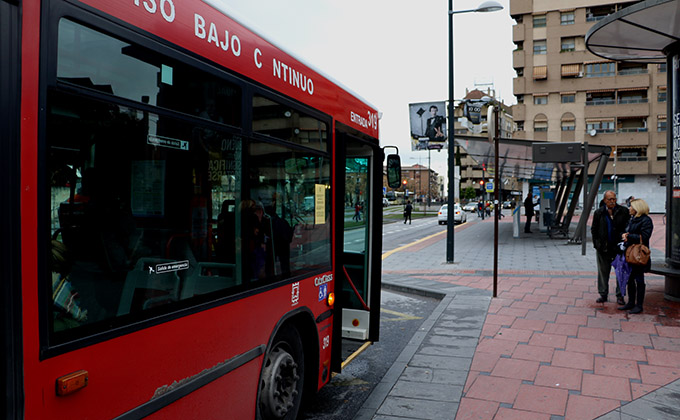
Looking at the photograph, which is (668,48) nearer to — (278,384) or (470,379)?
(470,379)

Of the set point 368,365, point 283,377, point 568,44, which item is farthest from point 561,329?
point 568,44

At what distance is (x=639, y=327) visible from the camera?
6.57 meters

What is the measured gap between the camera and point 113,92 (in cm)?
211

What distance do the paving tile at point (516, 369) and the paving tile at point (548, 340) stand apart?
688mm

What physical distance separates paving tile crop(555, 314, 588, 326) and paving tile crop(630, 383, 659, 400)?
224 cm

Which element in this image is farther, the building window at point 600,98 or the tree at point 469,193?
the tree at point 469,193

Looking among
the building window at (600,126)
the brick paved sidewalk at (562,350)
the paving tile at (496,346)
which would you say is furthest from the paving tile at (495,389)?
the building window at (600,126)

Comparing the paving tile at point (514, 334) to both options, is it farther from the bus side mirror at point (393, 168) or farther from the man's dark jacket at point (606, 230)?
the bus side mirror at point (393, 168)

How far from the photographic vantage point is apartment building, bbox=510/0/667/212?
168ft

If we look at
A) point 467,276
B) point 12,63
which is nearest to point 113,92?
point 12,63

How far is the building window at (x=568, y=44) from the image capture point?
175ft

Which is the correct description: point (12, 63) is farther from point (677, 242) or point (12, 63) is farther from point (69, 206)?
point (677, 242)

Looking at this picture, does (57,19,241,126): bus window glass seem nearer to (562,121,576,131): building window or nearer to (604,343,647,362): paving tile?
(604,343,647,362): paving tile

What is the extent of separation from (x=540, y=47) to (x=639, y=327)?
176ft
